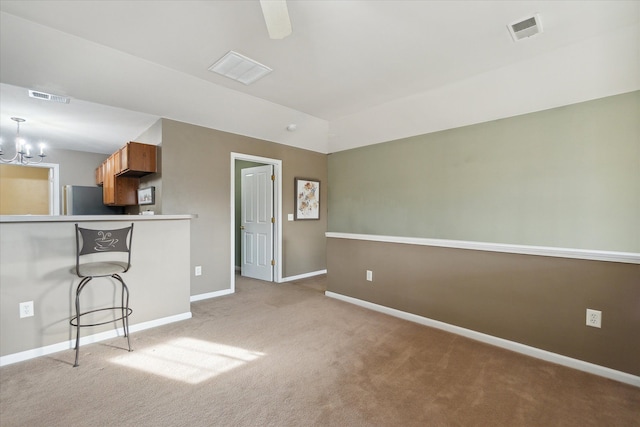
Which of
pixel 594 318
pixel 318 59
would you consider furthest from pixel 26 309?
pixel 594 318

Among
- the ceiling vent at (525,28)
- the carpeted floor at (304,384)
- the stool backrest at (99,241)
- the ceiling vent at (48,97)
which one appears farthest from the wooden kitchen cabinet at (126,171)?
the ceiling vent at (525,28)

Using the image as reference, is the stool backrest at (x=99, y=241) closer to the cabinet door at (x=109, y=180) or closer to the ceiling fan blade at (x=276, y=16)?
the ceiling fan blade at (x=276, y=16)

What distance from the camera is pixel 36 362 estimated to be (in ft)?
7.53

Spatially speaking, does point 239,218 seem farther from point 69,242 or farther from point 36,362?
point 36,362

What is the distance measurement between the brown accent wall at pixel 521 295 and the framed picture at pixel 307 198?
1.91m

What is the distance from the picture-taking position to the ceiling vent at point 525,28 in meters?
2.21

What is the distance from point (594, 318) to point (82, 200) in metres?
Result: 7.77

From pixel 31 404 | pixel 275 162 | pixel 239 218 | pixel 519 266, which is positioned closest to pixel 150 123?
pixel 275 162

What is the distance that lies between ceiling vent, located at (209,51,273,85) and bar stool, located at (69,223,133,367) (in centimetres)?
186

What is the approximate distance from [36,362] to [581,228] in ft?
17.2

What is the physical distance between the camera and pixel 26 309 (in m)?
2.34

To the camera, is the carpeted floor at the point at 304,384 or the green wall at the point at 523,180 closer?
the carpeted floor at the point at 304,384

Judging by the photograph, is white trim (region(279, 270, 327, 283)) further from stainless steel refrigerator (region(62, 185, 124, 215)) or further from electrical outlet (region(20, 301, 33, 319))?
stainless steel refrigerator (region(62, 185, 124, 215))

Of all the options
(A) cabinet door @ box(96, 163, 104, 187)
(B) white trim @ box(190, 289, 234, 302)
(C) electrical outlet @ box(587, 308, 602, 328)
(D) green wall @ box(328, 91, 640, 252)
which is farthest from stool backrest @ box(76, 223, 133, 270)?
(C) electrical outlet @ box(587, 308, 602, 328)
